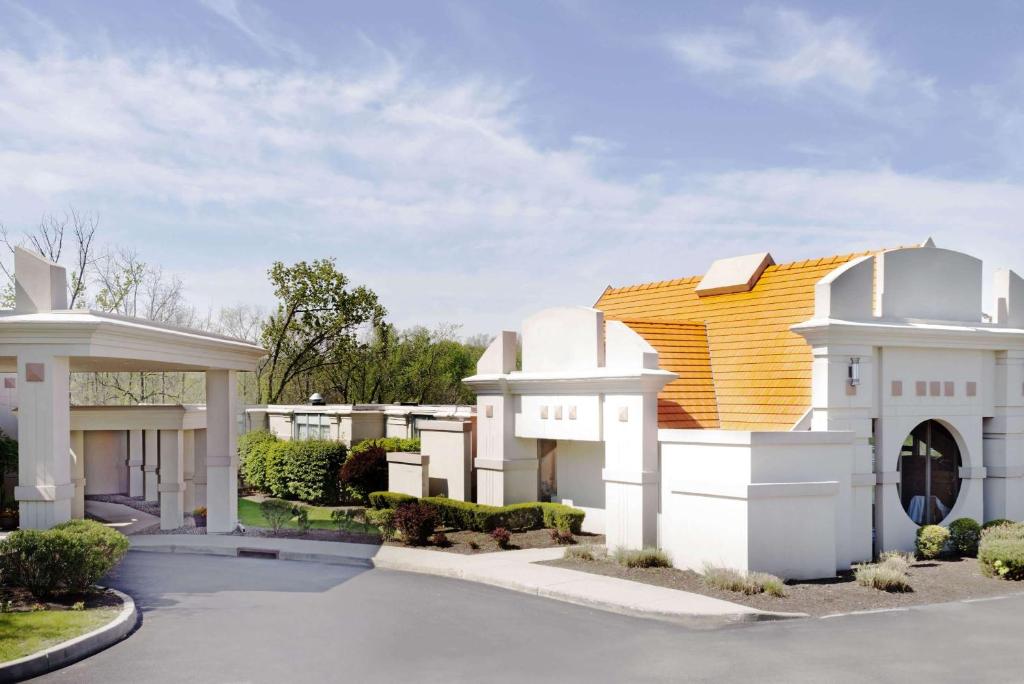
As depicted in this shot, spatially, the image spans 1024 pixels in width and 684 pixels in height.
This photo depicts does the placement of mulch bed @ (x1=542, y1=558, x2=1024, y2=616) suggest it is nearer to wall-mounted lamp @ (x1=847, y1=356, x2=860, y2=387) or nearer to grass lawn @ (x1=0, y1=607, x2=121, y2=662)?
wall-mounted lamp @ (x1=847, y1=356, x2=860, y2=387)

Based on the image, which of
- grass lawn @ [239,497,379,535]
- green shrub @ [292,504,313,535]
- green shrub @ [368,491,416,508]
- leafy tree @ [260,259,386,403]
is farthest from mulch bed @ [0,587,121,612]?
leafy tree @ [260,259,386,403]

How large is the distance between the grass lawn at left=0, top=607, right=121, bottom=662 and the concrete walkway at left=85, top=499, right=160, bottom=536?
9548 millimetres

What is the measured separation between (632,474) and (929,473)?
6.91 metres

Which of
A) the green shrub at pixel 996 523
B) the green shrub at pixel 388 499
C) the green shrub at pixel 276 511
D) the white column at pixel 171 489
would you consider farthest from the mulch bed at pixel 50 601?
the green shrub at pixel 996 523

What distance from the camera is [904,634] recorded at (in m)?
12.8

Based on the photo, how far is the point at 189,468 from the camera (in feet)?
80.3

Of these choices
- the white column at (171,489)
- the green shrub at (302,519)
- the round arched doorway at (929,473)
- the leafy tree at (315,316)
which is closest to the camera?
the round arched doorway at (929,473)

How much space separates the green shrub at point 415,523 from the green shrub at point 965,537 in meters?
11.0

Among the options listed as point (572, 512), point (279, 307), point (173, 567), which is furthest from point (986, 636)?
point (279, 307)

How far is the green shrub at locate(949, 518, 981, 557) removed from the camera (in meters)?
19.1

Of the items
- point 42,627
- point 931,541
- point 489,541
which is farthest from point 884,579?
point 42,627

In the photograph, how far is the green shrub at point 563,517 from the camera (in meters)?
21.0

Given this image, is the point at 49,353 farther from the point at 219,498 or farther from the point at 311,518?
the point at 311,518

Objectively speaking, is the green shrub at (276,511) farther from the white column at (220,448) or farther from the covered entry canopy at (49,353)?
the covered entry canopy at (49,353)
